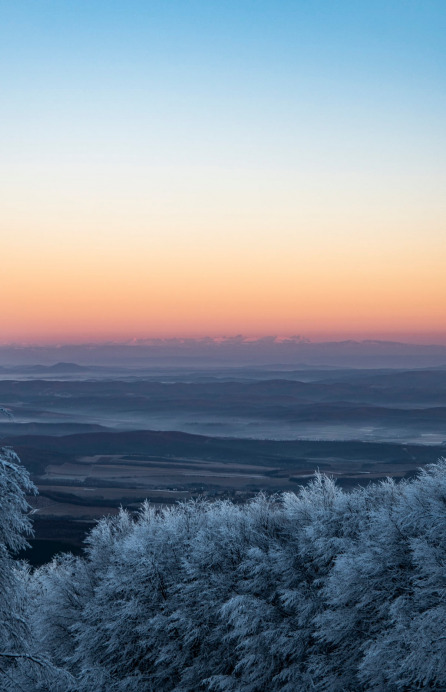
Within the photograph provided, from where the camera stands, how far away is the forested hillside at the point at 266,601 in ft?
79.0

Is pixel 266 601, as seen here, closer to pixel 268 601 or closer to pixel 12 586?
pixel 268 601

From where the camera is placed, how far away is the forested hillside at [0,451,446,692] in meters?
24.1

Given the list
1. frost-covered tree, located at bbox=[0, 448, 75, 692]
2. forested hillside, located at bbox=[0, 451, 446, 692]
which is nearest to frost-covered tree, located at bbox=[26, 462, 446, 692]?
forested hillside, located at bbox=[0, 451, 446, 692]

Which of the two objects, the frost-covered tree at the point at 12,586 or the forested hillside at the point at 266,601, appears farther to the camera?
the forested hillside at the point at 266,601

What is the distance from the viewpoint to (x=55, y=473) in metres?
192

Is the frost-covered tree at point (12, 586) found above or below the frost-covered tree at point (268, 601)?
above

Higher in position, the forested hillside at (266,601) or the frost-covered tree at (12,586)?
the frost-covered tree at (12,586)

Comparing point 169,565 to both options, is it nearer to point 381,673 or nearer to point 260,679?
point 260,679

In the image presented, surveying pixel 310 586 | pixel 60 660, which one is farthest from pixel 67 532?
pixel 310 586

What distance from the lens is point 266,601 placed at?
29406 millimetres

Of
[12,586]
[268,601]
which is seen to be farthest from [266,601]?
[12,586]

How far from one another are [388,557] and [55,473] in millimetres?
177650

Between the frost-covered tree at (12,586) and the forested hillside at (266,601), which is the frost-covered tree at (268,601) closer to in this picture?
the forested hillside at (266,601)

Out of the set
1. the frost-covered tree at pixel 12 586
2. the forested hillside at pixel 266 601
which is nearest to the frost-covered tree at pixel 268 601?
the forested hillside at pixel 266 601
